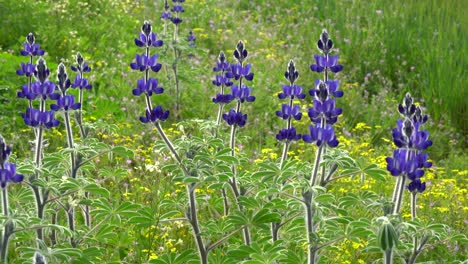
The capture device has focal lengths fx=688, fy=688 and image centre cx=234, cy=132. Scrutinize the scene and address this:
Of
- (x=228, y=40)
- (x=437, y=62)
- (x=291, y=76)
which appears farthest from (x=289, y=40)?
(x=291, y=76)

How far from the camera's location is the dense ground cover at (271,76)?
14.8 ft

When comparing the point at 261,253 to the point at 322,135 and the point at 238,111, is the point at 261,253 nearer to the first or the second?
the point at 322,135

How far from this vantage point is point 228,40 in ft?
26.0

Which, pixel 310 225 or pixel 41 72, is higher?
pixel 41 72

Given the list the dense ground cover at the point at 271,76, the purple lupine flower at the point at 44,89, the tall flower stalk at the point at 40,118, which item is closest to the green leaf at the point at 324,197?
the tall flower stalk at the point at 40,118

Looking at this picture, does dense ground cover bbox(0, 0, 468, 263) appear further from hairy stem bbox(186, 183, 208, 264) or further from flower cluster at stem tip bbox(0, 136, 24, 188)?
flower cluster at stem tip bbox(0, 136, 24, 188)

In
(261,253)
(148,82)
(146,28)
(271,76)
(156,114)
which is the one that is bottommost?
(261,253)

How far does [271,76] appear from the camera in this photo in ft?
22.1

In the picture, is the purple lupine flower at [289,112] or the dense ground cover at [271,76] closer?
the purple lupine flower at [289,112]

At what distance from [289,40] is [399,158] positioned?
5837mm

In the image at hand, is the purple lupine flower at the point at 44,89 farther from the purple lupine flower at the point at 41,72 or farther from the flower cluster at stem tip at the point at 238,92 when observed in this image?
the flower cluster at stem tip at the point at 238,92

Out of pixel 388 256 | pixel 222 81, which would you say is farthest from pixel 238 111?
pixel 388 256

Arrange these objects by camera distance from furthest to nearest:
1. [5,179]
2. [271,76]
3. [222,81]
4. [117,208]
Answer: [271,76], [222,81], [117,208], [5,179]

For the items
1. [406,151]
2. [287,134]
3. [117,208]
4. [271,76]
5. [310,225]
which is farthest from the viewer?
[271,76]
